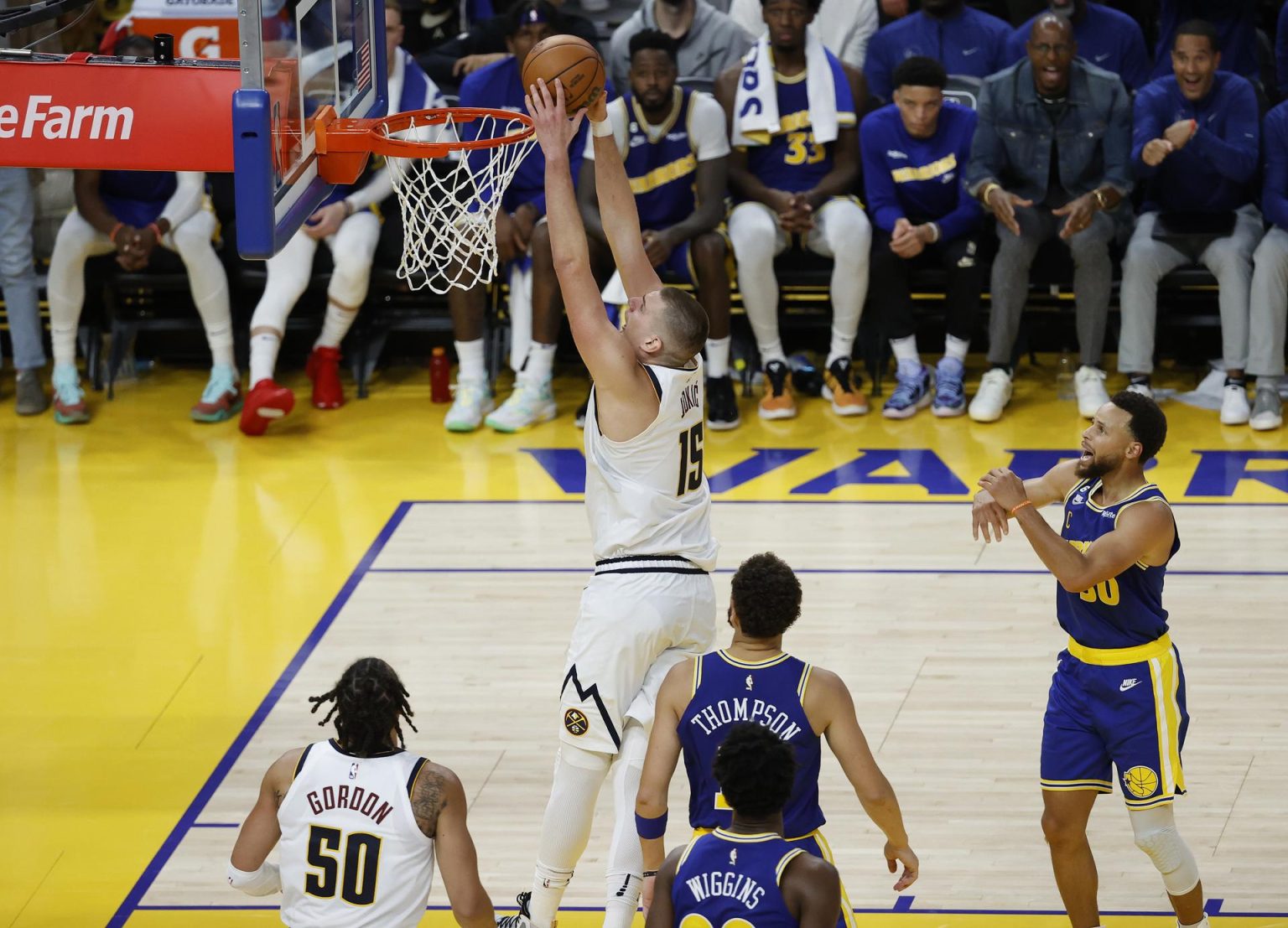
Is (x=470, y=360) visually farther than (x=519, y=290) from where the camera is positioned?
No

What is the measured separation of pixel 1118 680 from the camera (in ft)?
15.7

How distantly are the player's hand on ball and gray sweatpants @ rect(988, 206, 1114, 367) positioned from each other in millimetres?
5423

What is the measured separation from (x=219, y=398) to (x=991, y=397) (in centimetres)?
437

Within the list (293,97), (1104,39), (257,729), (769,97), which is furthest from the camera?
(1104,39)

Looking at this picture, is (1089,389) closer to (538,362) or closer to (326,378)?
(538,362)

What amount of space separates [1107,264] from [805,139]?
1838 millimetres

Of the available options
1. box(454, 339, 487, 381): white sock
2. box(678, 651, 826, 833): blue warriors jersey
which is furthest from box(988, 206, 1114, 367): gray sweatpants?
box(678, 651, 826, 833): blue warriors jersey

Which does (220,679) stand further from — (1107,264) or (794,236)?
(1107,264)

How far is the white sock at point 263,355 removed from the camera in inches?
395

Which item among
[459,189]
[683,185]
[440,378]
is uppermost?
[459,189]

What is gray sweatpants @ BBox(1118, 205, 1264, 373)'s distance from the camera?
382 inches

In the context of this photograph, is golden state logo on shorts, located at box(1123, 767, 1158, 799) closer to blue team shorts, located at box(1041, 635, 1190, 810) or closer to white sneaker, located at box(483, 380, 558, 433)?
blue team shorts, located at box(1041, 635, 1190, 810)

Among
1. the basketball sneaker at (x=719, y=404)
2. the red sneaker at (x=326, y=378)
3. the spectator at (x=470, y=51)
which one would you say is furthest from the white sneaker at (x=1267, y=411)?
the red sneaker at (x=326, y=378)

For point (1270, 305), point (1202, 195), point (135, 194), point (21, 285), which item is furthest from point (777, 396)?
point (21, 285)
